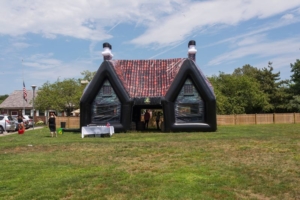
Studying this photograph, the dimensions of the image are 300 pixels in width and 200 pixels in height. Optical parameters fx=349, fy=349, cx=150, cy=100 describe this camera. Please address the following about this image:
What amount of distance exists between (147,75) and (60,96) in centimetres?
2756

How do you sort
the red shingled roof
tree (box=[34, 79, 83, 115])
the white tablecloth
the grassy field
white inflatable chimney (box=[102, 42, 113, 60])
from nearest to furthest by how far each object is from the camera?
the grassy field
the white tablecloth
the red shingled roof
white inflatable chimney (box=[102, 42, 113, 60])
tree (box=[34, 79, 83, 115])

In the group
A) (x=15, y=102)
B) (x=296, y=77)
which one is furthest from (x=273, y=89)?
(x=15, y=102)

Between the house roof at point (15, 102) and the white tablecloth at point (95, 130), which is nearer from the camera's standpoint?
the white tablecloth at point (95, 130)

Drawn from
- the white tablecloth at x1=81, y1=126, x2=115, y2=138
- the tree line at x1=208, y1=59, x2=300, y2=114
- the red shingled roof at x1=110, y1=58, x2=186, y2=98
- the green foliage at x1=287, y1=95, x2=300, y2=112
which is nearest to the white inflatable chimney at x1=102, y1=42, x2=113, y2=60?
the red shingled roof at x1=110, y1=58, x2=186, y2=98

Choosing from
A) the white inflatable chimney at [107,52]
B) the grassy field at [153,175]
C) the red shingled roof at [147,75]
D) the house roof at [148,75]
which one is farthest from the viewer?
the white inflatable chimney at [107,52]

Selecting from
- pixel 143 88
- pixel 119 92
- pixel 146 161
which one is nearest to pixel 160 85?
pixel 143 88

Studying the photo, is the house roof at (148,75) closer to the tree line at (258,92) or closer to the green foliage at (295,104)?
the tree line at (258,92)

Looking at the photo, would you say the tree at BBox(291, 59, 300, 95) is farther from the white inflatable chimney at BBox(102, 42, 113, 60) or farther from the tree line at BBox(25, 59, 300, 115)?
the white inflatable chimney at BBox(102, 42, 113, 60)

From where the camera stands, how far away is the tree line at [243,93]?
151 feet

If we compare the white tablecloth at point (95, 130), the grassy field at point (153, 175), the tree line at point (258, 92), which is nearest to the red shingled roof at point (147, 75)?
the white tablecloth at point (95, 130)

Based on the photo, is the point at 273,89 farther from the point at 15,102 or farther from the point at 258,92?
the point at 15,102

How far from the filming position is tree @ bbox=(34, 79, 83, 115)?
48397mm

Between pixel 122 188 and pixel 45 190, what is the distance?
1.50 metres

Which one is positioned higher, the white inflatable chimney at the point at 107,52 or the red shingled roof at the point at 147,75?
the white inflatable chimney at the point at 107,52
